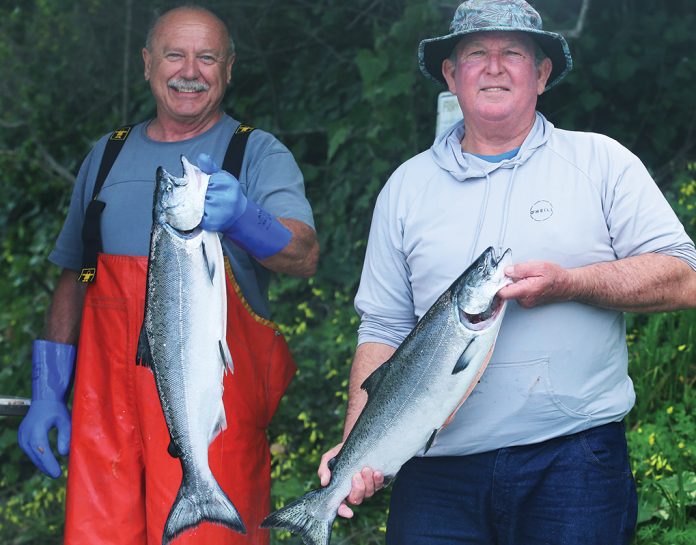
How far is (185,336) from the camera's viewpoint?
9.83 ft

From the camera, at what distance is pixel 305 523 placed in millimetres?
3018

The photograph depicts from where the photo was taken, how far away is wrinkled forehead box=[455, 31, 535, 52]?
321 centimetres

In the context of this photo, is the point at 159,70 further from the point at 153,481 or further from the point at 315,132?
the point at 315,132

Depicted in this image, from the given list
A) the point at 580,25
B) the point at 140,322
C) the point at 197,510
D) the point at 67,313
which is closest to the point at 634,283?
the point at 197,510

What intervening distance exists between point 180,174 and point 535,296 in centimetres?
153

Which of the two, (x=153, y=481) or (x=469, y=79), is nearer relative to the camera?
(x=469, y=79)

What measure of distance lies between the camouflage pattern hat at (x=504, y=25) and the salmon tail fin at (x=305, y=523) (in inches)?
58.0

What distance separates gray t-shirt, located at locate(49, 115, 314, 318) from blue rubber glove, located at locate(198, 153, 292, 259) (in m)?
0.26

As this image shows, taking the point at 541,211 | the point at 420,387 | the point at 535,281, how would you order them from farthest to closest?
the point at 541,211 < the point at 420,387 < the point at 535,281

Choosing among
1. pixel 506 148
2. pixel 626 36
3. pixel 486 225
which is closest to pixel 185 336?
pixel 486 225

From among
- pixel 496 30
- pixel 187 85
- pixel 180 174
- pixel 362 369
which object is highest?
pixel 496 30

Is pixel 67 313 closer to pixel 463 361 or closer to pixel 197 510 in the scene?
pixel 197 510

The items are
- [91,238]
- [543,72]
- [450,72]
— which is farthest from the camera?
[91,238]

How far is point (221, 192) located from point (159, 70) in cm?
102
